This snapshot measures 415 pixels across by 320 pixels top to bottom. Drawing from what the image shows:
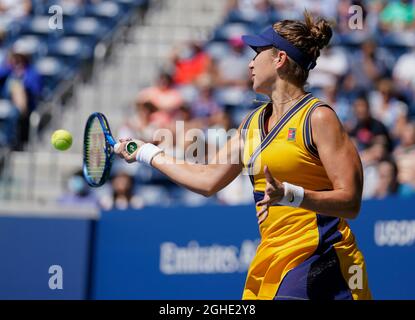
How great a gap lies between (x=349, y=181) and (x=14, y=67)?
7.58 m

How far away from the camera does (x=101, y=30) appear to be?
13000mm

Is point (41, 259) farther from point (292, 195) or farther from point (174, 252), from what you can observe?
point (292, 195)

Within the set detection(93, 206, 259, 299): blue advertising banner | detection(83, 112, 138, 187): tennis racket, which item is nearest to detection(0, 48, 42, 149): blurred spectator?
detection(93, 206, 259, 299): blue advertising banner

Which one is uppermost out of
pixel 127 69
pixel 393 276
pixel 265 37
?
pixel 127 69

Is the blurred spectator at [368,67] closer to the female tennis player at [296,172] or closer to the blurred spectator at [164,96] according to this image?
the blurred spectator at [164,96]

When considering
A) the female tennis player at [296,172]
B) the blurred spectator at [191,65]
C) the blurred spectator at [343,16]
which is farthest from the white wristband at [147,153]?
the blurred spectator at [343,16]

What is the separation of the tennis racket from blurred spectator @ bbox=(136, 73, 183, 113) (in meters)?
5.03

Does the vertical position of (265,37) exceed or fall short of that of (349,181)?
it exceeds it

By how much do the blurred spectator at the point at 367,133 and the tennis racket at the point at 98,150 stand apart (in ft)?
12.9

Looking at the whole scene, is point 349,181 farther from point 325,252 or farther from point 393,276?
point 393,276

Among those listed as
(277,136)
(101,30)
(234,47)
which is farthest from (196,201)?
(277,136)

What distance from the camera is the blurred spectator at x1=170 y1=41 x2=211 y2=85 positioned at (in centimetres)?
1116

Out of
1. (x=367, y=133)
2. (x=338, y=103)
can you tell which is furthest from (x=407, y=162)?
(x=338, y=103)

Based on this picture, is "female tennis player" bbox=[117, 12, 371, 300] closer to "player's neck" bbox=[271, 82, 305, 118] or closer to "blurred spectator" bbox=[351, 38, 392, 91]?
"player's neck" bbox=[271, 82, 305, 118]
